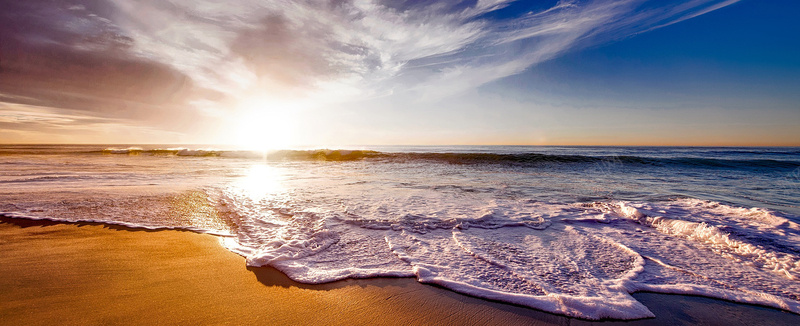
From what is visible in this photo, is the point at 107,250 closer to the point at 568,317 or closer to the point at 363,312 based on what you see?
the point at 363,312

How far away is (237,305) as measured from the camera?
2324 mm

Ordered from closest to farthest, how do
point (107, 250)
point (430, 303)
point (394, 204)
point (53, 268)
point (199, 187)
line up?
point (430, 303) < point (53, 268) < point (107, 250) < point (394, 204) < point (199, 187)

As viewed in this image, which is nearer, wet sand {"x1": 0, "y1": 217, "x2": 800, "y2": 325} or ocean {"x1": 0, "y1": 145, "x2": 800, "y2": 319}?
wet sand {"x1": 0, "y1": 217, "x2": 800, "y2": 325}

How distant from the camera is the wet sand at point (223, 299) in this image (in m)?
2.17

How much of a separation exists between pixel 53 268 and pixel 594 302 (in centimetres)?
504

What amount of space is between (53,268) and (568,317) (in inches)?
187

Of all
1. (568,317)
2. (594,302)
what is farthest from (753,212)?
(568,317)

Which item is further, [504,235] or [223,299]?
[504,235]

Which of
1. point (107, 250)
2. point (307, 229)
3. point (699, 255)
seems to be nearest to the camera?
point (107, 250)

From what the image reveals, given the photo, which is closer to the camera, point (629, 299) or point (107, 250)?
point (629, 299)

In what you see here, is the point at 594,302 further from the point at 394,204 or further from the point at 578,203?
the point at 578,203

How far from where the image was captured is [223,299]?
239cm

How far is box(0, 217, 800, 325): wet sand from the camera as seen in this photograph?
7.12 ft

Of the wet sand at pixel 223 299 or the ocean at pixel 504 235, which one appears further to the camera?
the ocean at pixel 504 235
